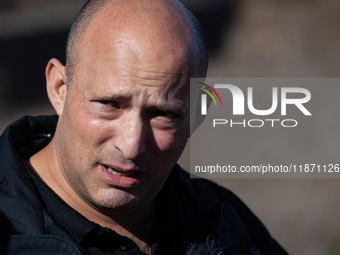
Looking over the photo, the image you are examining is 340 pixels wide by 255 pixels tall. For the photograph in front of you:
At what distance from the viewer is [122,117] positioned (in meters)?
2.20

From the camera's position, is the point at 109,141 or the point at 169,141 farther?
the point at 169,141

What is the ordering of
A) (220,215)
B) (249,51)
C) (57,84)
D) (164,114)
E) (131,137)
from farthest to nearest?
1. (249,51)
2. (220,215)
3. (57,84)
4. (164,114)
5. (131,137)

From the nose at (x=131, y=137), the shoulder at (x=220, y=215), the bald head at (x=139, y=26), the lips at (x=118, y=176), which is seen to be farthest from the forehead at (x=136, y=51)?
the shoulder at (x=220, y=215)

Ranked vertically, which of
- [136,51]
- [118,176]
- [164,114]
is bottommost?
[118,176]

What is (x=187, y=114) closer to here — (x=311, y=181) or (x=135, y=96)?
(x=135, y=96)

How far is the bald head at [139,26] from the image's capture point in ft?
7.38

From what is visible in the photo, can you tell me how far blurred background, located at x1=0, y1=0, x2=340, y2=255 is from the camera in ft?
19.4

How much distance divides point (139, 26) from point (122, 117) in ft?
1.24

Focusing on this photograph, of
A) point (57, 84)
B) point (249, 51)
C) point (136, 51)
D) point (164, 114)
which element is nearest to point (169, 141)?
point (164, 114)

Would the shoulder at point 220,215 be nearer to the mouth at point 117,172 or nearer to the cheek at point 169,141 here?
the cheek at point 169,141

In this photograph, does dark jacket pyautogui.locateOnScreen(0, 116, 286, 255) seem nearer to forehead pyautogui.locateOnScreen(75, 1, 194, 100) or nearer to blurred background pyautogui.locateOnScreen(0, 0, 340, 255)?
forehead pyautogui.locateOnScreen(75, 1, 194, 100)

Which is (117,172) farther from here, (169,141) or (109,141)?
(169,141)

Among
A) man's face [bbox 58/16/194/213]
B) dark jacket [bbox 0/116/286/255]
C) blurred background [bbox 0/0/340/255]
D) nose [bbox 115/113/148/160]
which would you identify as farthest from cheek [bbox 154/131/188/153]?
blurred background [bbox 0/0/340/255]

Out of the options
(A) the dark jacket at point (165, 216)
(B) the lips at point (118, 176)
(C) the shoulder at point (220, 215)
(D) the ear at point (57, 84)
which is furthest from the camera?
(C) the shoulder at point (220, 215)
